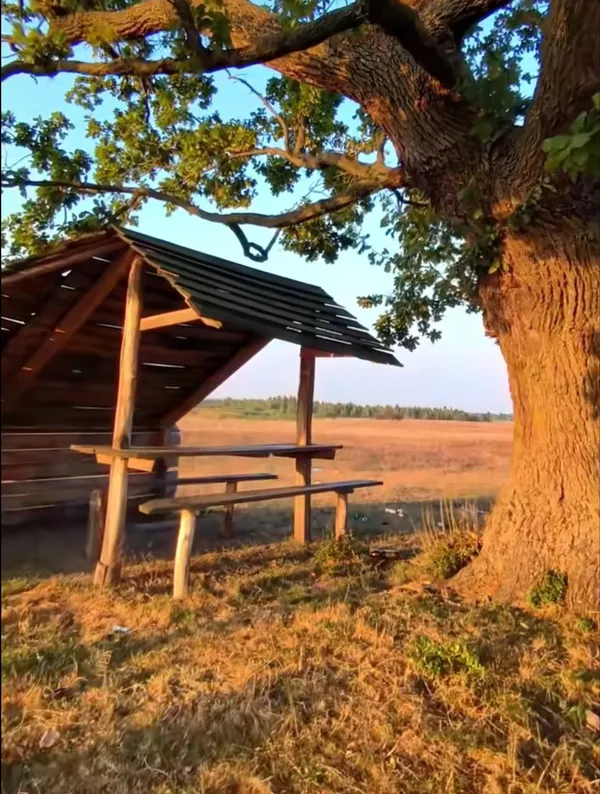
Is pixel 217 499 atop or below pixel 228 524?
atop

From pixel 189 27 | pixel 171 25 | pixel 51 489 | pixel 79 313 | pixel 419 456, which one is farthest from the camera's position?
pixel 419 456

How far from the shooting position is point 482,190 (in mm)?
5113

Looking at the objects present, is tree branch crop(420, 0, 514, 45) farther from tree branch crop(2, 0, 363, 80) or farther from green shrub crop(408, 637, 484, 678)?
green shrub crop(408, 637, 484, 678)

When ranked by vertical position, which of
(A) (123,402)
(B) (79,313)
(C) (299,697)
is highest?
(B) (79,313)

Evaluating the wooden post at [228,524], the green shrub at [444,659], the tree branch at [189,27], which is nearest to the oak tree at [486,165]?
the tree branch at [189,27]

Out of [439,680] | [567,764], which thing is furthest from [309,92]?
[567,764]

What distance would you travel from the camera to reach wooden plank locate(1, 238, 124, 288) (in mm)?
1371

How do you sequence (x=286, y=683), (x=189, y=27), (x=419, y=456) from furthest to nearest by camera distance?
(x=419, y=456) → (x=189, y=27) → (x=286, y=683)

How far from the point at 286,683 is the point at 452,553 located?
2693 millimetres

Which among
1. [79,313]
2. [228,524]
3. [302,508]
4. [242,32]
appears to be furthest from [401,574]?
[242,32]

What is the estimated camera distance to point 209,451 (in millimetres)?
2076

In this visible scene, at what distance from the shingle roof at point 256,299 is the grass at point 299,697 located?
193cm

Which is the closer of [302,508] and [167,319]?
[167,319]

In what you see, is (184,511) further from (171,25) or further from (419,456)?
(171,25)
